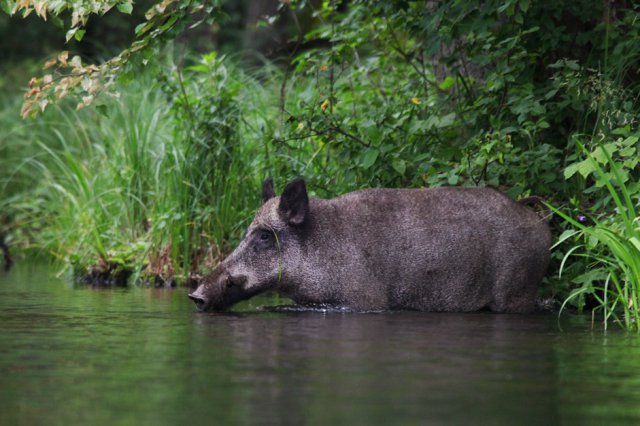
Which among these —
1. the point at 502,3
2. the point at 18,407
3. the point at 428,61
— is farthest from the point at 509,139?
the point at 18,407

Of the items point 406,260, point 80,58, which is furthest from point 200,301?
point 80,58

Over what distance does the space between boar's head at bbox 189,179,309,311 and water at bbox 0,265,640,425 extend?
404 millimetres

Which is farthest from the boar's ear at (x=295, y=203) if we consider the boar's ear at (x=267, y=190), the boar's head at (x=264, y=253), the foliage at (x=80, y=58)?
the foliage at (x=80, y=58)

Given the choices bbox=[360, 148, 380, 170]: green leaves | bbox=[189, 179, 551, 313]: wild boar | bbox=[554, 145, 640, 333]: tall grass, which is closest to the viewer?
bbox=[554, 145, 640, 333]: tall grass

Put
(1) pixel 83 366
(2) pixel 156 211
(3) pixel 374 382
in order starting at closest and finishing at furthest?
(3) pixel 374 382
(1) pixel 83 366
(2) pixel 156 211

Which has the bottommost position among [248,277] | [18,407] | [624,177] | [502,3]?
[18,407]

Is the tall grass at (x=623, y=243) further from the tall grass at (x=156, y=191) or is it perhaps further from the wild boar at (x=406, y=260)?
the tall grass at (x=156, y=191)

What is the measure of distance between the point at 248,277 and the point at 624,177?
9.68ft

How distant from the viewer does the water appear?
14.9ft

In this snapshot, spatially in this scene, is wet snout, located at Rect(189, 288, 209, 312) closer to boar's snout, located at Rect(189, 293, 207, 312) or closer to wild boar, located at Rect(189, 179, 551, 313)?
boar's snout, located at Rect(189, 293, 207, 312)

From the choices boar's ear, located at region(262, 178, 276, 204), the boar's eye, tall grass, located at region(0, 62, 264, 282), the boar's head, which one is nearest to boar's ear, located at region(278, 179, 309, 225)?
the boar's head

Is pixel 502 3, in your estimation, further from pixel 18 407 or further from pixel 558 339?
pixel 18 407

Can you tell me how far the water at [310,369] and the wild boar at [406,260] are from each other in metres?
0.38

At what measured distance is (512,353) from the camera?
633cm
